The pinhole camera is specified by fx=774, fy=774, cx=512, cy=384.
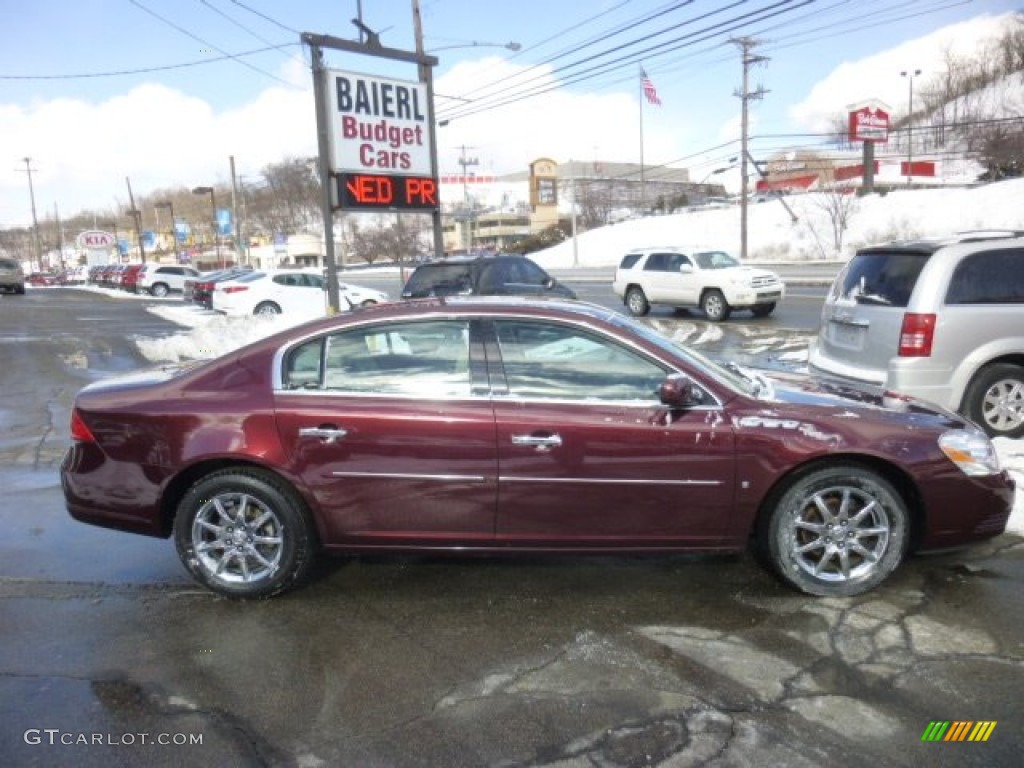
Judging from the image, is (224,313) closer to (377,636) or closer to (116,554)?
(116,554)

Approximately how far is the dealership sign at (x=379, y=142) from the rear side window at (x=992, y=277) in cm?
783

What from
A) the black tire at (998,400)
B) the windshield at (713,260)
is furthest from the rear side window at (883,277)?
the windshield at (713,260)

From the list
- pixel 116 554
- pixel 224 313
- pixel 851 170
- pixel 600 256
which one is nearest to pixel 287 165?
pixel 600 256

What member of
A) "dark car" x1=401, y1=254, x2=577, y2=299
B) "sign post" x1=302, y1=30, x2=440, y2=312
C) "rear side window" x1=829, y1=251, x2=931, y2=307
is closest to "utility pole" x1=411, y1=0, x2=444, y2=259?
"sign post" x1=302, y1=30, x2=440, y2=312

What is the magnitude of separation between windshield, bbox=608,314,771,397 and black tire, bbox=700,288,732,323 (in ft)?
46.5

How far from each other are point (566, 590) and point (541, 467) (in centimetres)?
74

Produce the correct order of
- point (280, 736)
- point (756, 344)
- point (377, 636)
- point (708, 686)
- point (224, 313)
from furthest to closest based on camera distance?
1. point (224, 313)
2. point (756, 344)
3. point (377, 636)
4. point (708, 686)
5. point (280, 736)

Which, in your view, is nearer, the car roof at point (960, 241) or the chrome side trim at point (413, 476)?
the chrome side trim at point (413, 476)

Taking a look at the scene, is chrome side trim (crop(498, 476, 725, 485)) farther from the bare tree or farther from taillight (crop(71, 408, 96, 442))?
the bare tree

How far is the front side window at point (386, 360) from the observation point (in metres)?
3.87

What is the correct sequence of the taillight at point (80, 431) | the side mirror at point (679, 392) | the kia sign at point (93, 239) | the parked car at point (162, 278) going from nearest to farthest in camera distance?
the side mirror at point (679, 392), the taillight at point (80, 431), the parked car at point (162, 278), the kia sign at point (93, 239)

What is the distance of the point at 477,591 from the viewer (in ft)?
13.2

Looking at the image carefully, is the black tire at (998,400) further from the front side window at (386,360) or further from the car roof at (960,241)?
the front side window at (386,360)

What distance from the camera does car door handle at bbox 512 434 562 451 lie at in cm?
368
